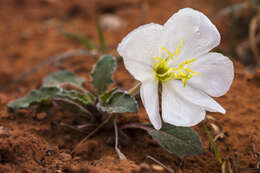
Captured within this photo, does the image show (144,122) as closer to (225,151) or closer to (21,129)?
(225,151)

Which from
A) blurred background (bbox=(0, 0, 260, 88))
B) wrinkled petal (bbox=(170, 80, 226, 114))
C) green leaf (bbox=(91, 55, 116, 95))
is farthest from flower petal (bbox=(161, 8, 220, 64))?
blurred background (bbox=(0, 0, 260, 88))

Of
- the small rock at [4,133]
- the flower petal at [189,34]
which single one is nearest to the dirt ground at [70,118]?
the small rock at [4,133]

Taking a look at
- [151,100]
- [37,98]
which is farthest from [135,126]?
[37,98]

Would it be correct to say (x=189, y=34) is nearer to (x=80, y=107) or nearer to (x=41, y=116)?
(x=80, y=107)

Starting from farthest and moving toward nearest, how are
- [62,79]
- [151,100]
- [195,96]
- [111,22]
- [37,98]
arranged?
[111,22] → [62,79] → [37,98] → [195,96] → [151,100]

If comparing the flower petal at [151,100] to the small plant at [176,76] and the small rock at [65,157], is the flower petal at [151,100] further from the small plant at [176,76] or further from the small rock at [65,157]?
the small rock at [65,157]

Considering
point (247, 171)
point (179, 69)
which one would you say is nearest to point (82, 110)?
point (179, 69)
